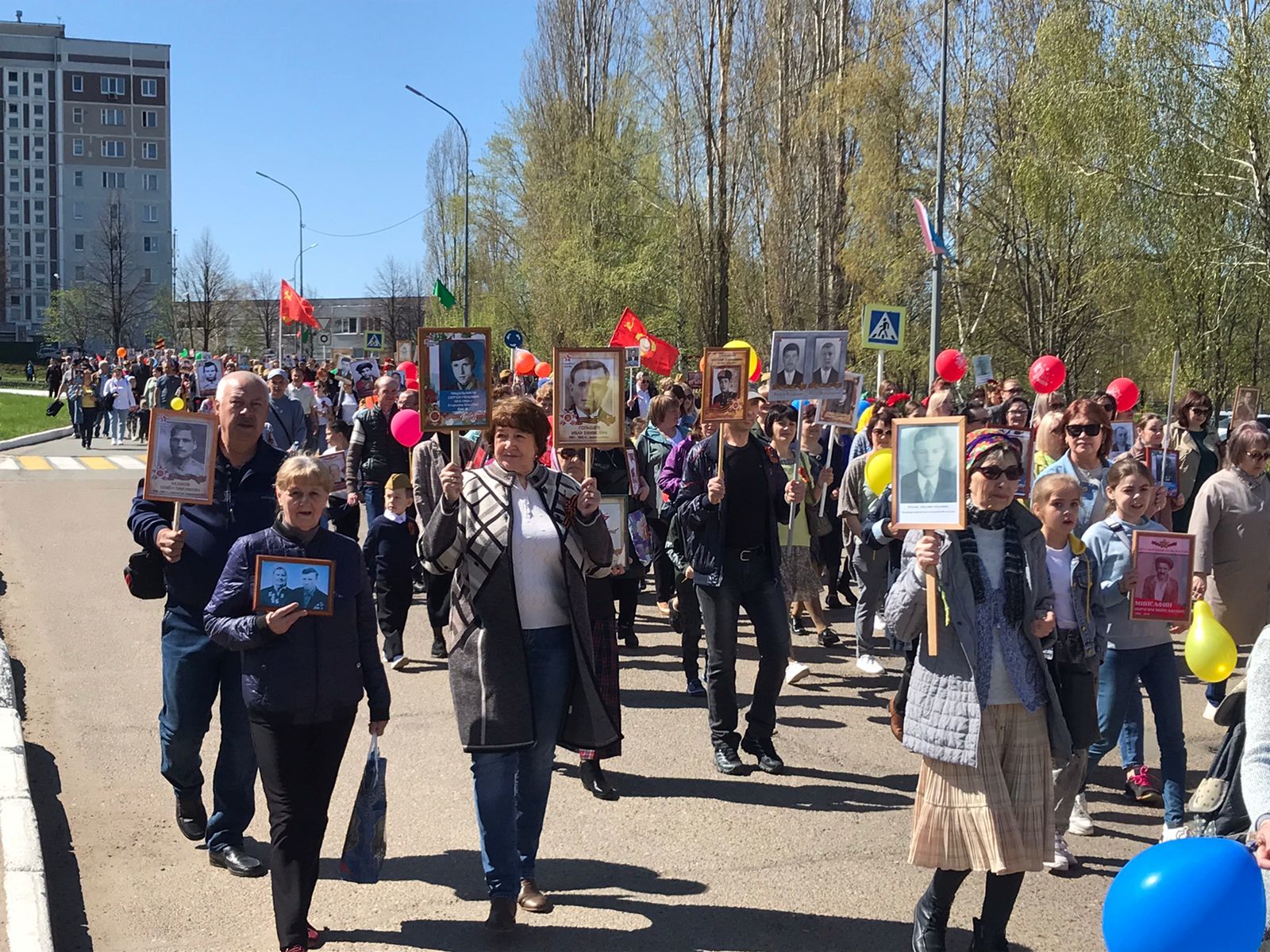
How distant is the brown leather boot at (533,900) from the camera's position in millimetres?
4895

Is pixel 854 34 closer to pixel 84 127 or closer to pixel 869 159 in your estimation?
pixel 869 159

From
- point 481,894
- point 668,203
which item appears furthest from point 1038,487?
point 668,203

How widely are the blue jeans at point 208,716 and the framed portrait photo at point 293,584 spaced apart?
0.97 m

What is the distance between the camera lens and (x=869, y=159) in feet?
98.2

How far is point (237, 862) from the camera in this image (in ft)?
17.2

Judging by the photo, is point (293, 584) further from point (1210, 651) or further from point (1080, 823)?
point (1080, 823)

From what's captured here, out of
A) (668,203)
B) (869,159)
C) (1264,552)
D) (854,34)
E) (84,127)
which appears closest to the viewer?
(1264,552)

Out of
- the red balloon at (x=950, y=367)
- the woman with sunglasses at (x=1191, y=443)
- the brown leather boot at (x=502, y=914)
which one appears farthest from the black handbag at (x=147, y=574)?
the red balloon at (x=950, y=367)

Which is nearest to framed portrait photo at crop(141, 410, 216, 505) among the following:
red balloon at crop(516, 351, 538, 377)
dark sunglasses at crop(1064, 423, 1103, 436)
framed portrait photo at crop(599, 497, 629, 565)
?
framed portrait photo at crop(599, 497, 629, 565)

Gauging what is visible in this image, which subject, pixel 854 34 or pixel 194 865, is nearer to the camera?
pixel 194 865

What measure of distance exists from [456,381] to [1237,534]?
4.33 m

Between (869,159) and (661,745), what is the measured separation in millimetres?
25038

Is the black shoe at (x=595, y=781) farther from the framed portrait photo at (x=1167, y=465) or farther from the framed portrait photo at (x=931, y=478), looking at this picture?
the framed portrait photo at (x=1167, y=465)

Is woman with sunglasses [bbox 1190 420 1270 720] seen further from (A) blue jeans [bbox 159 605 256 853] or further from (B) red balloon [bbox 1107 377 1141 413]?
(A) blue jeans [bbox 159 605 256 853]
